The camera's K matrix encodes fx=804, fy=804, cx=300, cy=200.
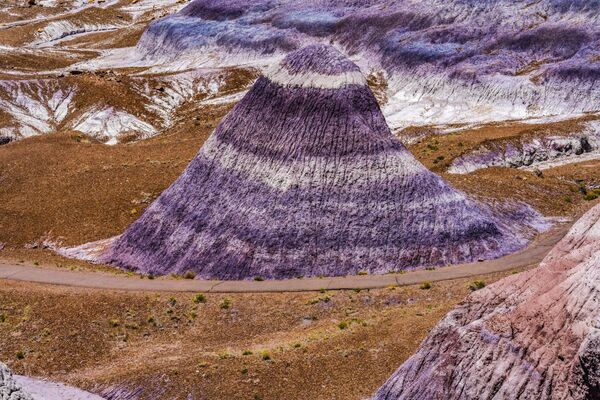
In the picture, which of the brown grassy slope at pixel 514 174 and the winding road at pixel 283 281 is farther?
the brown grassy slope at pixel 514 174

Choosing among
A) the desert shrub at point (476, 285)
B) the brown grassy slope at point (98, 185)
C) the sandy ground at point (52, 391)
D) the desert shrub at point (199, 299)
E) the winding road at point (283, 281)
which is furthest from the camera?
the brown grassy slope at point (98, 185)

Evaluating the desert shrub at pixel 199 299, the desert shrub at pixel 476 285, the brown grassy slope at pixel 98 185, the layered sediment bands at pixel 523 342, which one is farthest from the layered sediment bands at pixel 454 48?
the layered sediment bands at pixel 523 342

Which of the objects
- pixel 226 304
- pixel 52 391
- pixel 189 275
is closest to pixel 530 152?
pixel 189 275

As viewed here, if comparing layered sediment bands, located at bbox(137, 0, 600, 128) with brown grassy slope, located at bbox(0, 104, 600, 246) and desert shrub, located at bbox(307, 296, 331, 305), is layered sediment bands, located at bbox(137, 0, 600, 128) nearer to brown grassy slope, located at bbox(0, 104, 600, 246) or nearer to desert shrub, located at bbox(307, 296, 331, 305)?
brown grassy slope, located at bbox(0, 104, 600, 246)

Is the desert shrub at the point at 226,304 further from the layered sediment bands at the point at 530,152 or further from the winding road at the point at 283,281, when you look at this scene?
the layered sediment bands at the point at 530,152

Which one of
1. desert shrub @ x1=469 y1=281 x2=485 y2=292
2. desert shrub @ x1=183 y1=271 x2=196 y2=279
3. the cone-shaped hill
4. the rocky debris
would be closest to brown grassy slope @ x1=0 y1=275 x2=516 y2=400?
desert shrub @ x1=469 y1=281 x2=485 y2=292

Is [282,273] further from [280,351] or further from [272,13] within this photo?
[272,13]
